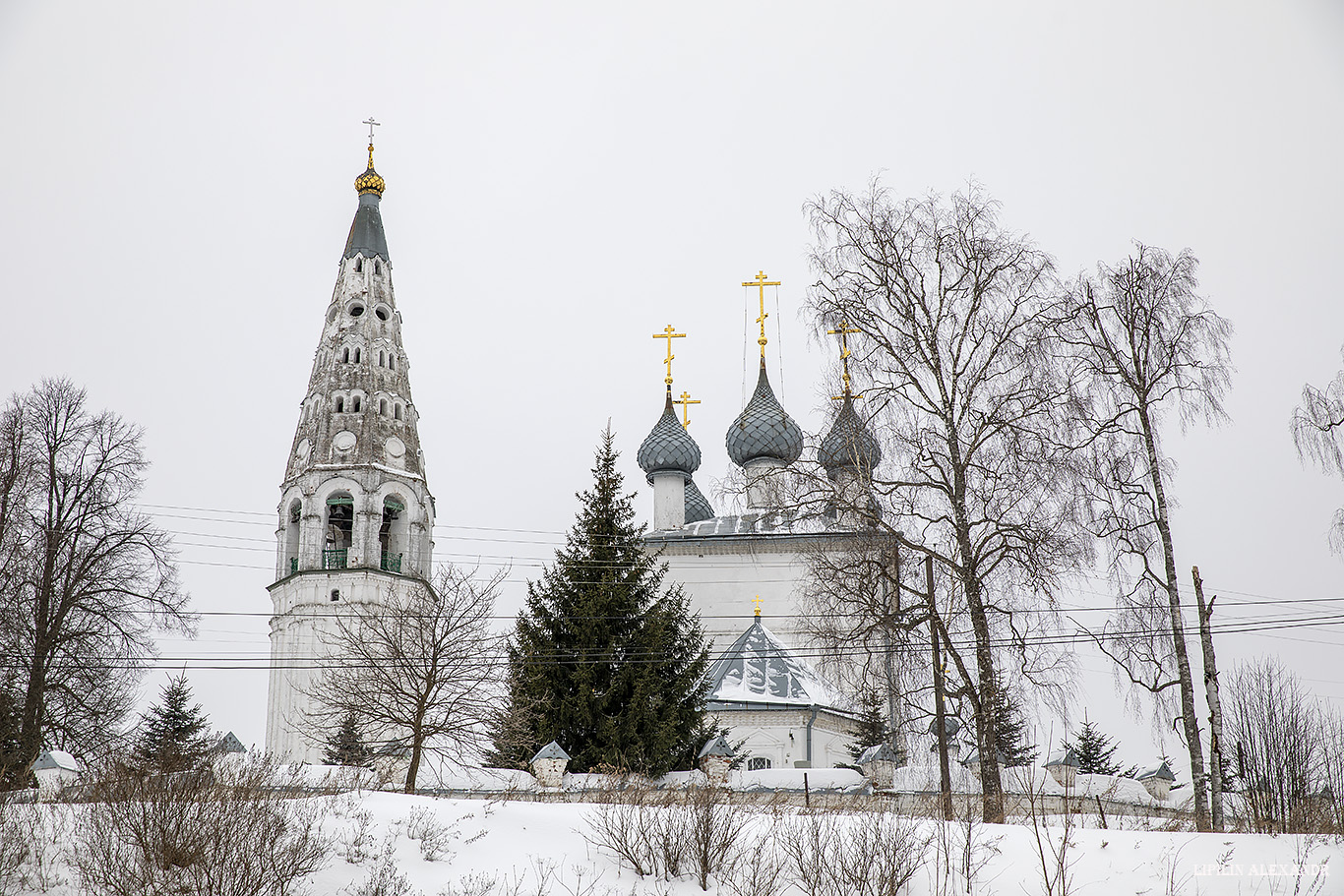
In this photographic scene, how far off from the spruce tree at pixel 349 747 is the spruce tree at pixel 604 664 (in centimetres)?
233

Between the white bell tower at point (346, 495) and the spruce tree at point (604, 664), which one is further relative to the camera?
the white bell tower at point (346, 495)

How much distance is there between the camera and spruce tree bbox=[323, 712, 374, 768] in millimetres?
22109

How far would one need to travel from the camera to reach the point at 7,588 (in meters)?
21.1

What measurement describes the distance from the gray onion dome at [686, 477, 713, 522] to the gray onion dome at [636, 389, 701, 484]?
1.28 metres

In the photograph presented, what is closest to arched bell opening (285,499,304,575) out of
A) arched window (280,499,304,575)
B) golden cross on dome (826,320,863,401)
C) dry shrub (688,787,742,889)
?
arched window (280,499,304,575)

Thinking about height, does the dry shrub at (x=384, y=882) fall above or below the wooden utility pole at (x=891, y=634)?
below

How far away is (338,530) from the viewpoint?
35000 mm

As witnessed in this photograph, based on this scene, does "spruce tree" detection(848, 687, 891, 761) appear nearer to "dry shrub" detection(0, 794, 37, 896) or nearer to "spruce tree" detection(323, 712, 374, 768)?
"spruce tree" detection(323, 712, 374, 768)

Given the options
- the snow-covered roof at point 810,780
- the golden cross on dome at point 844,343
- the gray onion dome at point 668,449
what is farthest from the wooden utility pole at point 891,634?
the gray onion dome at point 668,449

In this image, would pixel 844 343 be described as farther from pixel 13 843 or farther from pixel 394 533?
pixel 394 533

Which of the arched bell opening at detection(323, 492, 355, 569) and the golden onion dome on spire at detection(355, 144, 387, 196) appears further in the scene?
the golden onion dome on spire at detection(355, 144, 387, 196)

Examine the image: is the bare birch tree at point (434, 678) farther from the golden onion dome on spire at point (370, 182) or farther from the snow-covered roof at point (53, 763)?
the golden onion dome on spire at point (370, 182)

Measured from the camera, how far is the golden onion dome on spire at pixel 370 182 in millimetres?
39156

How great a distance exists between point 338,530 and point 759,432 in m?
13.0
